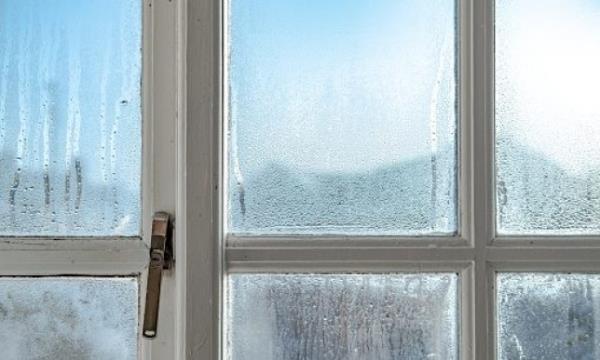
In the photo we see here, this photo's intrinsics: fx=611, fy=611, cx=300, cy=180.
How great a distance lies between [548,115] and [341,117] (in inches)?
12.3

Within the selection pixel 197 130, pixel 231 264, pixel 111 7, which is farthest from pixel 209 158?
pixel 111 7

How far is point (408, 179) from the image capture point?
0.91 meters

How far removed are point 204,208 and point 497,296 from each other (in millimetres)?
446

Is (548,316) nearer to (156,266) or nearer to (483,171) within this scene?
(483,171)

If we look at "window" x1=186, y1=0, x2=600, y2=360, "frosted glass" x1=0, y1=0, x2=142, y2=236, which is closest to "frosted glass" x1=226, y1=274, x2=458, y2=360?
"window" x1=186, y1=0, x2=600, y2=360

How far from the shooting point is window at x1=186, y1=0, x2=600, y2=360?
0.89 metres

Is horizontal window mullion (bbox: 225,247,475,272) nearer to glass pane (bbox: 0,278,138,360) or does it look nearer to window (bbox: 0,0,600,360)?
window (bbox: 0,0,600,360)

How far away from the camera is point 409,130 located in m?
0.91

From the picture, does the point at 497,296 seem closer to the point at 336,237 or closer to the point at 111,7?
the point at 336,237

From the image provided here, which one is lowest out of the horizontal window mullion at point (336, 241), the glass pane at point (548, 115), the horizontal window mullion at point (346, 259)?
the horizontal window mullion at point (346, 259)

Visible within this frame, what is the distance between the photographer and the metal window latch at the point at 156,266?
86cm

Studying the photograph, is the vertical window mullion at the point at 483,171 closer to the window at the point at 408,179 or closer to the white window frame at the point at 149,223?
the window at the point at 408,179

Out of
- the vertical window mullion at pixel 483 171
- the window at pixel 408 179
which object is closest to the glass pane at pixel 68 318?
the window at pixel 408 179

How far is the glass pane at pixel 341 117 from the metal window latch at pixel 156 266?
97 mm
